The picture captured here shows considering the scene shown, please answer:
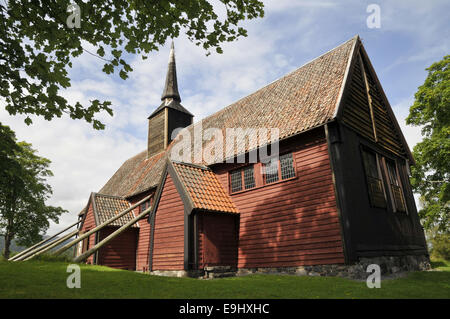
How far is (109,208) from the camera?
19.9 m

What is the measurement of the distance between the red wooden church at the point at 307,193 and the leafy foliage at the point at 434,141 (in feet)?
15.2

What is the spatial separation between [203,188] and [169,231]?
8.27 feet

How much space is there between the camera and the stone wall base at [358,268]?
980 centimetres

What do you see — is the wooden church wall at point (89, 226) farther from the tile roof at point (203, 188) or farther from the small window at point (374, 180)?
the small window at point (374, 180)

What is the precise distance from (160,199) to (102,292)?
348 inches

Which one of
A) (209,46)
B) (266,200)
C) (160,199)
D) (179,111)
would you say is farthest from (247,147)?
(179,111)

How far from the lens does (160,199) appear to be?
1473 cm

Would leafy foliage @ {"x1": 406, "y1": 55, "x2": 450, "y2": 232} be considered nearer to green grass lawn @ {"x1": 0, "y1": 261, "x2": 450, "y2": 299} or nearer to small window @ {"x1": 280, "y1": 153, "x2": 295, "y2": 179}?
small window @ {"x1": 280, "y1": 153, "x2": 295, "y2": 179}

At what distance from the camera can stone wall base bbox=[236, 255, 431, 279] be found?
32.2 ft

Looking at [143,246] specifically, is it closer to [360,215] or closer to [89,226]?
[89,226]

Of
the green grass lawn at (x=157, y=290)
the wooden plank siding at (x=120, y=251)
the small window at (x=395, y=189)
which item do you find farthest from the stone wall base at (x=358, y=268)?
the wooden plank siding at (x=120, y=251)

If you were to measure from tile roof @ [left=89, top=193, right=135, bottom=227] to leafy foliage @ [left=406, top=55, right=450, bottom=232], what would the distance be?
20.0m

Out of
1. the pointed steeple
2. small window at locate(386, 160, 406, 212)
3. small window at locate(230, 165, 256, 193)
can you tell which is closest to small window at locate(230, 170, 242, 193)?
small window at locate(230, 165, 256, 193)
